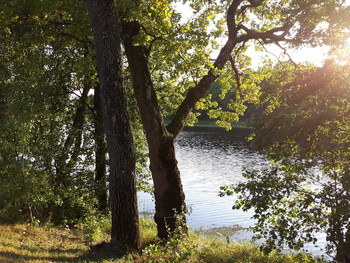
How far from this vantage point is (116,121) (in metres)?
7.03

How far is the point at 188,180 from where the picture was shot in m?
25.6

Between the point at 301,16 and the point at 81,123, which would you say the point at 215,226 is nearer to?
the point at 81,123

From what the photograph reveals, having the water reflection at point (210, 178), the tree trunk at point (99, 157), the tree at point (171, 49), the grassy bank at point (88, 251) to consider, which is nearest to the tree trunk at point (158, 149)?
the tree at point (171, 49)

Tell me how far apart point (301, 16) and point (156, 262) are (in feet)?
20.7

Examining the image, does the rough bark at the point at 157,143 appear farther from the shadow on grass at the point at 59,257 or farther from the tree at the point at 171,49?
the shadow on grass at the point at 59,257

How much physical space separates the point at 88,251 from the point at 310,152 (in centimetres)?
511

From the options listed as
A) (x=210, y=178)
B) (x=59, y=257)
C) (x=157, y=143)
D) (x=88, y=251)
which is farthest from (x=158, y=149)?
(x=210, y=178)

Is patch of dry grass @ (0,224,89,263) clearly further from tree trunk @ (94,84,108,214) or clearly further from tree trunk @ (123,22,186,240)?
tree trunk @ (94,84,108,214)

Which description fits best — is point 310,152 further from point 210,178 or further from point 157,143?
point 210,178

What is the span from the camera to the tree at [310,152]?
545 centimetres

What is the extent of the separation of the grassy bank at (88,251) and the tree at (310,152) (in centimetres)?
102

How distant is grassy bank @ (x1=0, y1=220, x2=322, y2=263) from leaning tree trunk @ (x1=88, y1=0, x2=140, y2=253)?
2.25 feet

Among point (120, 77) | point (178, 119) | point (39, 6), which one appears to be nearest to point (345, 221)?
point (120, 77)

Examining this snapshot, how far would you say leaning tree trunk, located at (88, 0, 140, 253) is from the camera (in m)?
7.03
